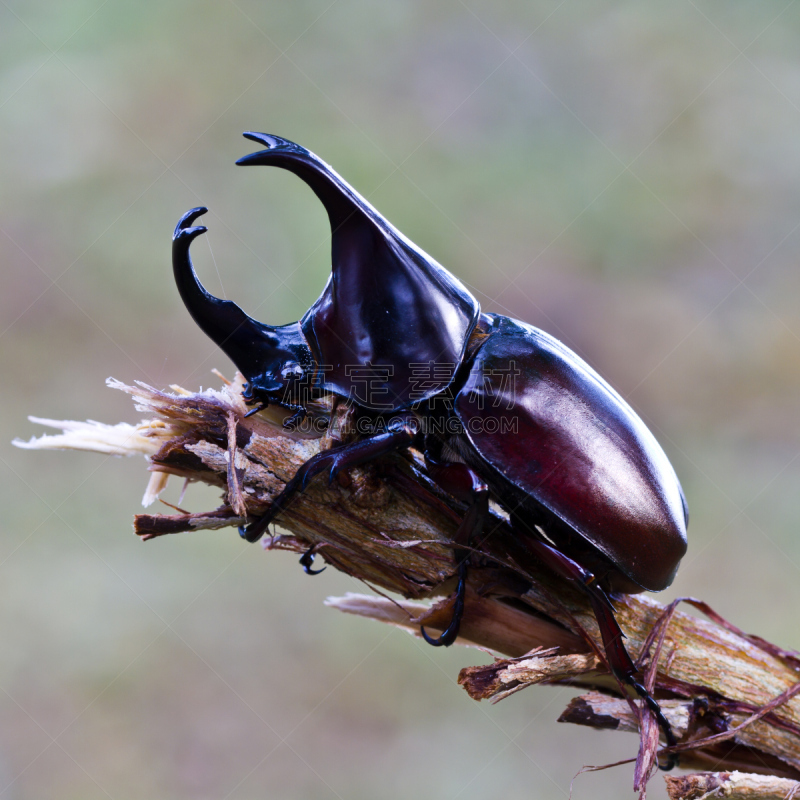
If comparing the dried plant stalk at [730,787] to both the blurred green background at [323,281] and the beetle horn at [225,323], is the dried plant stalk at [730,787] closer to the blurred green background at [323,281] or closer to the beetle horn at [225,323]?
the beetle horn at [225,323]

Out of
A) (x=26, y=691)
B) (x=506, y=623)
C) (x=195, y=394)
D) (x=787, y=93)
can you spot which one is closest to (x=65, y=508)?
(x=26, y=691)

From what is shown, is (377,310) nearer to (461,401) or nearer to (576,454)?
(461,401)

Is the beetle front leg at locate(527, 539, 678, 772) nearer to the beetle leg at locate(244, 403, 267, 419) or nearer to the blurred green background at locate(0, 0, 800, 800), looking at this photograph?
the beetle leg at locate(244, 403, 267, 419)

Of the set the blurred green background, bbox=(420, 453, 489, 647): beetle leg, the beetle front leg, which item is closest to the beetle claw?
bbox=(420, 453, 489, 647): beetle leg

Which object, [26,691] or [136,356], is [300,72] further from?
[26,691]

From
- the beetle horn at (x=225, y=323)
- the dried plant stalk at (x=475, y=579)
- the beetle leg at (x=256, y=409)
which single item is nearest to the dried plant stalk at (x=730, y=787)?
the dried plant stalk at (x=475, y=579)

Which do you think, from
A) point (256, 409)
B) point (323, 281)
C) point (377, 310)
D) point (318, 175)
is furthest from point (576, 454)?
point (323, 281)
